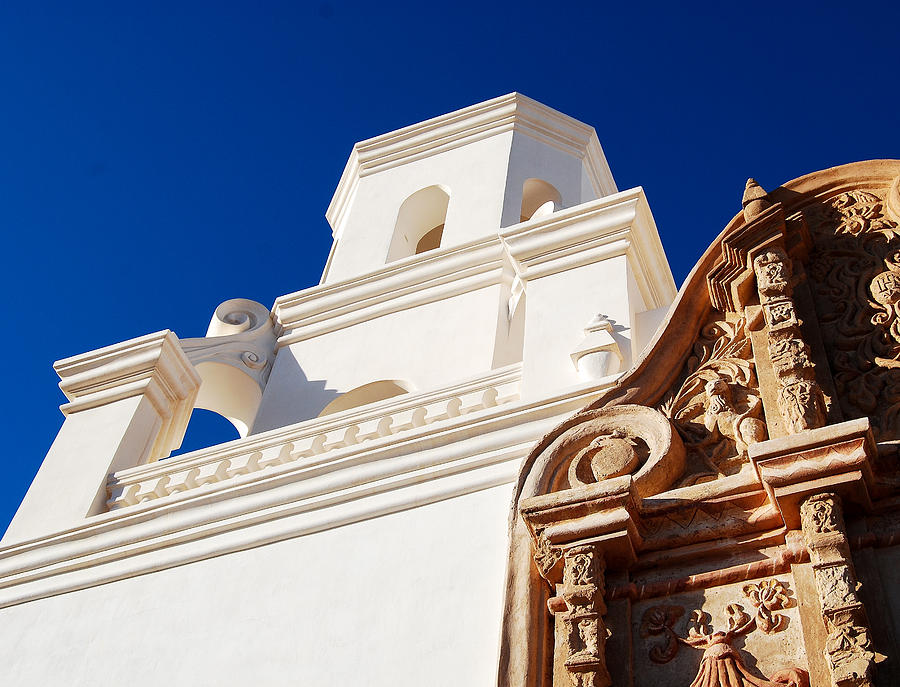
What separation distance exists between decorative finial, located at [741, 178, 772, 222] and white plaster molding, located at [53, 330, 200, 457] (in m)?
5.00

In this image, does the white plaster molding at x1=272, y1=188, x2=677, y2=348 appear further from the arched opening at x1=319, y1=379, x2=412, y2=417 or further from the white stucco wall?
the white stucco wall

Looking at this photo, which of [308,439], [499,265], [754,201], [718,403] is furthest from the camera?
[499,265]

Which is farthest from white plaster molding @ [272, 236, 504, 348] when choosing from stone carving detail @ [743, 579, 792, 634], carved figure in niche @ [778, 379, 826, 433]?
stone carving detail @ [743, 579, 792, 634]

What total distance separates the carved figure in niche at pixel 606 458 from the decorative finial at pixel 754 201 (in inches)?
64.1

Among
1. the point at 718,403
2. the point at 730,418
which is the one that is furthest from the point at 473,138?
the point at 730,418

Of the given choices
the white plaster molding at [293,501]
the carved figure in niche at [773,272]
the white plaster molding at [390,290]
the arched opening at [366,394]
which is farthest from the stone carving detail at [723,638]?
the white plaster molding at [390,290]

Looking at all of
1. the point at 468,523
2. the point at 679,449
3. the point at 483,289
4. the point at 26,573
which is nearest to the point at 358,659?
the point at 468,523

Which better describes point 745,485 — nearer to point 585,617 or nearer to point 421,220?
point 585,617

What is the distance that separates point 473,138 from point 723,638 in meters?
9.81

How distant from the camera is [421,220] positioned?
13922 mm

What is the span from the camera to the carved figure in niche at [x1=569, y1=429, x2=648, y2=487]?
19.9 ft

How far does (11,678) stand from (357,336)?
4762mm

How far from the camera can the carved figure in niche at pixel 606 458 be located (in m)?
6.08

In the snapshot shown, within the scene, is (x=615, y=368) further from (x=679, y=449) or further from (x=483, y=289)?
(x=483, y=289)
